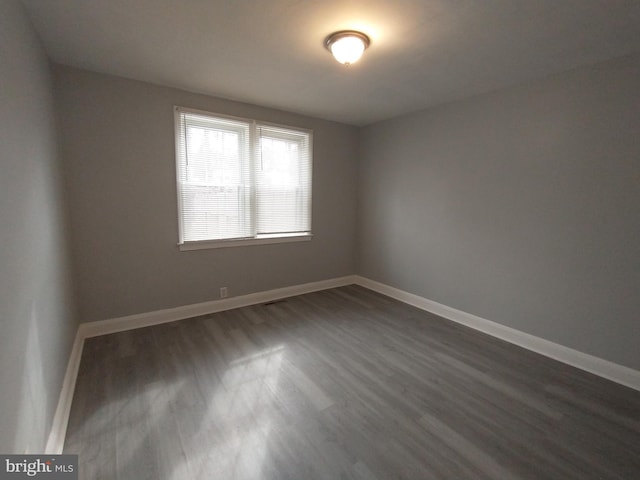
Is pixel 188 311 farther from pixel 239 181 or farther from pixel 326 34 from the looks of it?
pixel 326 34

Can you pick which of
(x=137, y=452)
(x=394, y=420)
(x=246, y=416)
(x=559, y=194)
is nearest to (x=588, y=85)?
(x=559, y=194)

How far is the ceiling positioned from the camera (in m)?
1.72

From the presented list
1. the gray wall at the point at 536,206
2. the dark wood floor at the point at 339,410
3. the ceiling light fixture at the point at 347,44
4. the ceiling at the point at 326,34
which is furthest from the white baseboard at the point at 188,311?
the ceiling light fixture at the point at 347,44

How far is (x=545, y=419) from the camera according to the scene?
1836 millimetres

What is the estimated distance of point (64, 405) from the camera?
1.79m

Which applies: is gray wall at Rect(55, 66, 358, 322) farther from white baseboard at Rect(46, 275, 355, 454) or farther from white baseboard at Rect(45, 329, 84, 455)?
white baseboard at Rect(45, 329, 84, 455)

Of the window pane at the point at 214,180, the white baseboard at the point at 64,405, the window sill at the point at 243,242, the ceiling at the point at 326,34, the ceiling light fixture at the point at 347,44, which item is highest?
the ceiling at the point at 326,34

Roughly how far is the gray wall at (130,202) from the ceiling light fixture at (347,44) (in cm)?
171

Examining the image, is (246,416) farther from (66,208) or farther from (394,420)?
(66,208)
